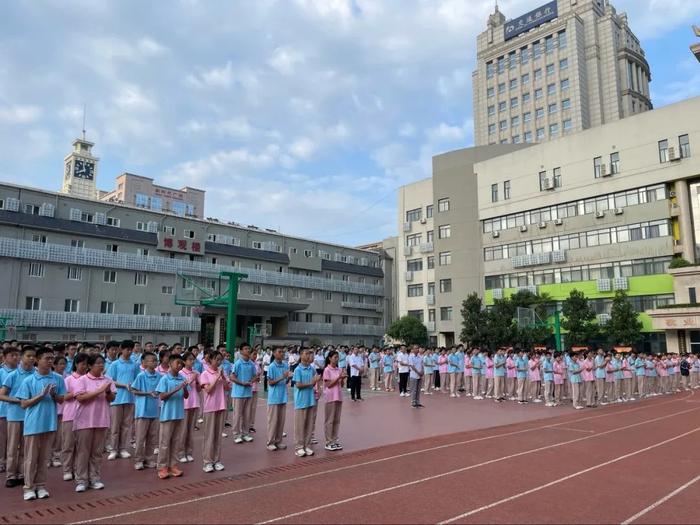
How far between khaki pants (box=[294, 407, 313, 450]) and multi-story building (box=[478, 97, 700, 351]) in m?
28.3

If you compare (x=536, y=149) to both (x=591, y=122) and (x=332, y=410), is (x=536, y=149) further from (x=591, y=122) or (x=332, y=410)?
(x=332, y=410)

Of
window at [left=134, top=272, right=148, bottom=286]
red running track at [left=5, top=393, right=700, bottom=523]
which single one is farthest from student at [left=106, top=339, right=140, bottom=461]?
window at [left=134, top=272, right=148, bottom=286]

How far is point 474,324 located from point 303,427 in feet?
94.8

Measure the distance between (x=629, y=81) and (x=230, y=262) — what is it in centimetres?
4314

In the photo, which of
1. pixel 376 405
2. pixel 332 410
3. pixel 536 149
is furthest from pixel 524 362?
pixel 536 149

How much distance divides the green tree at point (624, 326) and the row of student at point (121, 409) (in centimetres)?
2574

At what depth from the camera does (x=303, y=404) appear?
8.40 meters

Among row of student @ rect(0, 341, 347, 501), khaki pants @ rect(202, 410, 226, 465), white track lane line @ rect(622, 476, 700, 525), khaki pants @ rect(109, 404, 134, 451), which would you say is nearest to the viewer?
white track lane line @ rect(622, 476, 700, 525)

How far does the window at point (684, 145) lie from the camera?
30514mm

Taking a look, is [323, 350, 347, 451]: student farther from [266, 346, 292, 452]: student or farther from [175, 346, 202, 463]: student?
[175, 346, 202, 463]: student

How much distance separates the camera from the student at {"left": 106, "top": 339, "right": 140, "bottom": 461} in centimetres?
816

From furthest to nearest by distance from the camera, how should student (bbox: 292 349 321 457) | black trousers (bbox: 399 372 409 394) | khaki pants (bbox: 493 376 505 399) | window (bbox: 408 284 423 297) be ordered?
1. window (bbox: 408 284 423 297)
2. black trousers (bbox: 399 372 409 394)
3. khaki pants (bbox: 493 376 505 399)
4. student (bbox: 292 349 321 457)

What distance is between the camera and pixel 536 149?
127 feet

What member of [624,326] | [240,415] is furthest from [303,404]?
[624,326]
